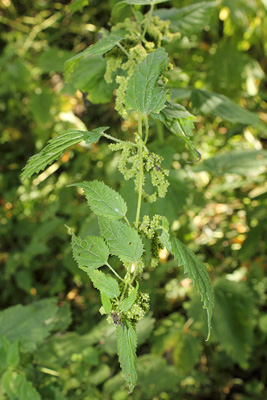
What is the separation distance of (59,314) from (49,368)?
19cm

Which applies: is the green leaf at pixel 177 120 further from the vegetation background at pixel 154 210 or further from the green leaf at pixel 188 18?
the green leaf at pixel 188 18

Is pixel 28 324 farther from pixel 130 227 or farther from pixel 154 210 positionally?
pixel 130 227

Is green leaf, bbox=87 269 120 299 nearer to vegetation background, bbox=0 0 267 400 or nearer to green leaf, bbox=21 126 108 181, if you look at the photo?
green leaf, bbox=21 126 108 181

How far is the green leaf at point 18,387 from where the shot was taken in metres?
0.97

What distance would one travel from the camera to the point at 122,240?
0.51m

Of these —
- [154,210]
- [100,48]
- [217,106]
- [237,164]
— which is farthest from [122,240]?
[237,164]

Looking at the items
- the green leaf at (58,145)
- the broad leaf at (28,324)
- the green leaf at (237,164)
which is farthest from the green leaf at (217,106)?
the broad leaf at (28,324)

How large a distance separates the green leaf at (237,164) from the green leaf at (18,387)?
0.91m

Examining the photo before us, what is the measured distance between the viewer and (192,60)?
6.89 feet

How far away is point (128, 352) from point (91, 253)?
0.45ft

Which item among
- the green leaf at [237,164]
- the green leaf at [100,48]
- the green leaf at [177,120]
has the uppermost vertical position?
the green leaf at [100,48]

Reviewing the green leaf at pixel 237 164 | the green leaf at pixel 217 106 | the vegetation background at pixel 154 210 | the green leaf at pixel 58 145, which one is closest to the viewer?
the green leaf at pixel 58 145

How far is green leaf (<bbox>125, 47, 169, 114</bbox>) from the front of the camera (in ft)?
1.82

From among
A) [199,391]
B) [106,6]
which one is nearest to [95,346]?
[199,391]
